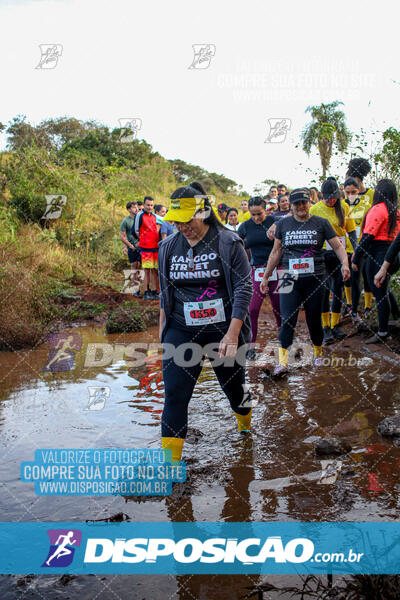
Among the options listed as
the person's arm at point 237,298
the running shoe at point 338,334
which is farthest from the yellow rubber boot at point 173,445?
the running shoe at point 338,334

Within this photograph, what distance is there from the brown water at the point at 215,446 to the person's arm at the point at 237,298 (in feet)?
3.12

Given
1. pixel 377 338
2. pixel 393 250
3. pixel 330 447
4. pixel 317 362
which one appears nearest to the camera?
pixel 330 447

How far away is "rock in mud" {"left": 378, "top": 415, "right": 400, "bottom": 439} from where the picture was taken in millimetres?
4152

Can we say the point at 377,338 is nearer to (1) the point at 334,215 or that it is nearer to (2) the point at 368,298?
(2) the point at 368,298

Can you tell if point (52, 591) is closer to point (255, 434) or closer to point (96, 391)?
point (255, 434)

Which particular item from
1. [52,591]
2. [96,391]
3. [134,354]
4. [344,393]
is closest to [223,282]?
[52,591]

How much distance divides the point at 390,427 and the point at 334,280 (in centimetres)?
425

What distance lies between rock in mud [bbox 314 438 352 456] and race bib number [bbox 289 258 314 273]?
2.45 m

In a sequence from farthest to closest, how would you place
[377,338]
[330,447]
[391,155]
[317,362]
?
[391,155] < [377,338] < [317,362] < [330,447]

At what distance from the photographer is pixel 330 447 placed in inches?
155

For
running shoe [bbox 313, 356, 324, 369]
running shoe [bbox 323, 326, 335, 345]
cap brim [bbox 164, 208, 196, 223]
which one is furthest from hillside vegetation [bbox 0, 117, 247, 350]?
cap brim [bbox 164, 208, 196, 223]

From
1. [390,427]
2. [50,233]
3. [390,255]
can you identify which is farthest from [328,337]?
[50,233]

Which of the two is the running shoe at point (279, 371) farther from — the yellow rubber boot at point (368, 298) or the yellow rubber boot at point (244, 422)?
the yellow rubber boot at point (368, 298)

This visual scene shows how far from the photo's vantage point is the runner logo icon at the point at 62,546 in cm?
287
